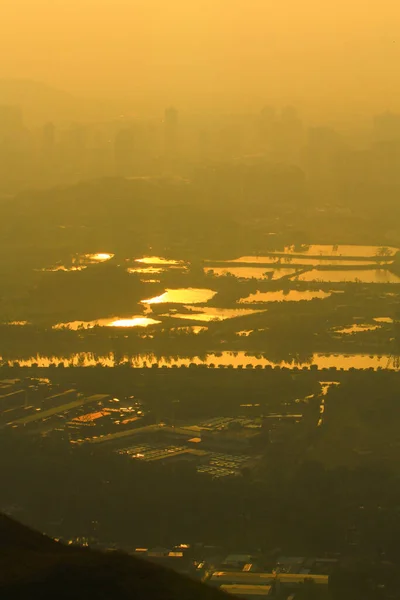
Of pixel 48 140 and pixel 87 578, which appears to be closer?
pixel 87 578

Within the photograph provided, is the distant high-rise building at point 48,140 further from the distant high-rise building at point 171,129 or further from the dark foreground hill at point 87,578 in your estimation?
→ the dark foreground hill at point 87,578

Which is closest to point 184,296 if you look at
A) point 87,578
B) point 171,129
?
point 171,129

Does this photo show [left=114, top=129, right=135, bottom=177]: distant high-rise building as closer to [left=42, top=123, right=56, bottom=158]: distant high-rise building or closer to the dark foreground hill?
[left=42, top=123, right=56, bottom=158]: distant high-rise building

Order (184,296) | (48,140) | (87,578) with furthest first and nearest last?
1. (48,140)
2. (184,296)
3. (87,578)

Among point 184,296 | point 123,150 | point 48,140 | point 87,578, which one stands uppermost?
point 48,140

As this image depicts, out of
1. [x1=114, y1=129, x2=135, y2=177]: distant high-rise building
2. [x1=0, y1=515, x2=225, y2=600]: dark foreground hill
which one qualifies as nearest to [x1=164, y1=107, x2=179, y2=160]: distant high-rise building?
[x1=114, y1=129, x2=135, y2=177]: distant high-rise building

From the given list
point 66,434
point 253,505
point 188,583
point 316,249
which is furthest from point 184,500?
point 316,249

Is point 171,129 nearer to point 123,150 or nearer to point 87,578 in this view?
point 123,150

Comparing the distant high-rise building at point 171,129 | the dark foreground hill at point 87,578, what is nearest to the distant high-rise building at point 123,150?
the distant high-rise building at point 171,129

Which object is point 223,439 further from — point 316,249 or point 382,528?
point 316,249
